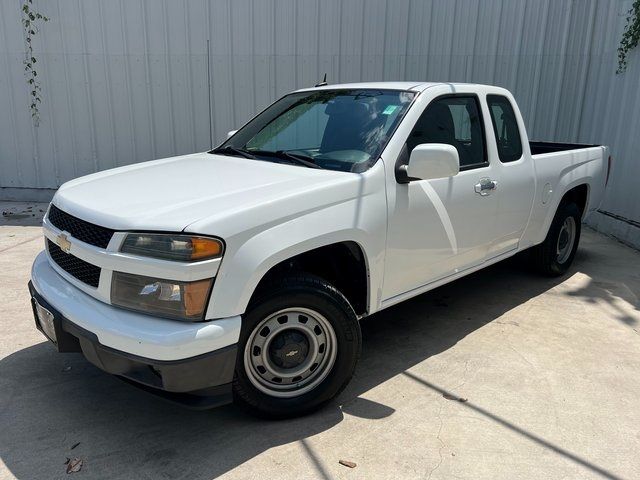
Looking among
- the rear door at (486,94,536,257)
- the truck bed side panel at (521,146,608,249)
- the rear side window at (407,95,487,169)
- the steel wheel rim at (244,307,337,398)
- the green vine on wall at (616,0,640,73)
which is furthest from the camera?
the green vine on wall at (616,0,640,73)

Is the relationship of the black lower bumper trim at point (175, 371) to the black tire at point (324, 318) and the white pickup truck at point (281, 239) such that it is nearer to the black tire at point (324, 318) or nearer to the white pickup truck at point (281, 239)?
the white pickup truck at point (281, 239)

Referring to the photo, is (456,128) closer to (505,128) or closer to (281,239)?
(505,128)

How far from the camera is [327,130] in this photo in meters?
3.68

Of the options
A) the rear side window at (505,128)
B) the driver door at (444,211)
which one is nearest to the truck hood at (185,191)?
the driver door at (444,211)

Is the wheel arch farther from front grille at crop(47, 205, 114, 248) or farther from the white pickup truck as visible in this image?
front grille at crop(47, 205, 114, 248)

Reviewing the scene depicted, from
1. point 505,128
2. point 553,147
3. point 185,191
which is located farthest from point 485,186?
point 553,147

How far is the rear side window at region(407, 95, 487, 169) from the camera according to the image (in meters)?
3.62

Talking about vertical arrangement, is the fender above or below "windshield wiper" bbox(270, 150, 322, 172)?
below

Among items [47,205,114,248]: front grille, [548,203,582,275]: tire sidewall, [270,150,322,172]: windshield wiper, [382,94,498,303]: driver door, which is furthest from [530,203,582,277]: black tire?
[47,205,114,248]: front grille

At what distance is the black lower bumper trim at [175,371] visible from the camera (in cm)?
244

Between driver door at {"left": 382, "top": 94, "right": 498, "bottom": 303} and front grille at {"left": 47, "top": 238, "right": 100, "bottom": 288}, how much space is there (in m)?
1.68

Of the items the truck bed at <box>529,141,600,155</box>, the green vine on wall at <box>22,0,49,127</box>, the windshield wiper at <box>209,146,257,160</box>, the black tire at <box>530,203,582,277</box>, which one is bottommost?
the black tire at <box>530,203,582,277</box>

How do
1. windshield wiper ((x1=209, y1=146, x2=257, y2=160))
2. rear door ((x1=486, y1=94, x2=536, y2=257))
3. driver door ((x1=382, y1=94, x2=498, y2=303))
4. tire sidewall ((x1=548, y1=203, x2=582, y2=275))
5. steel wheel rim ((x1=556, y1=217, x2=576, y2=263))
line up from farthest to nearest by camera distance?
steel wheel rim ((x1=556, y1=217, x2=576, y2=263))
tire sidewall ((x1=548, y1=203, x2=582, y2=275))
rear door ((x1=486, y1=94, x2=536, y2=257))
windshield wiper ((x1=209, y1=146, x2=257, y2=160))
driver door ((x1=382, y1=94, x2=498, y2=303))

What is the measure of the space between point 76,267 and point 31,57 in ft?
→ 23.9
